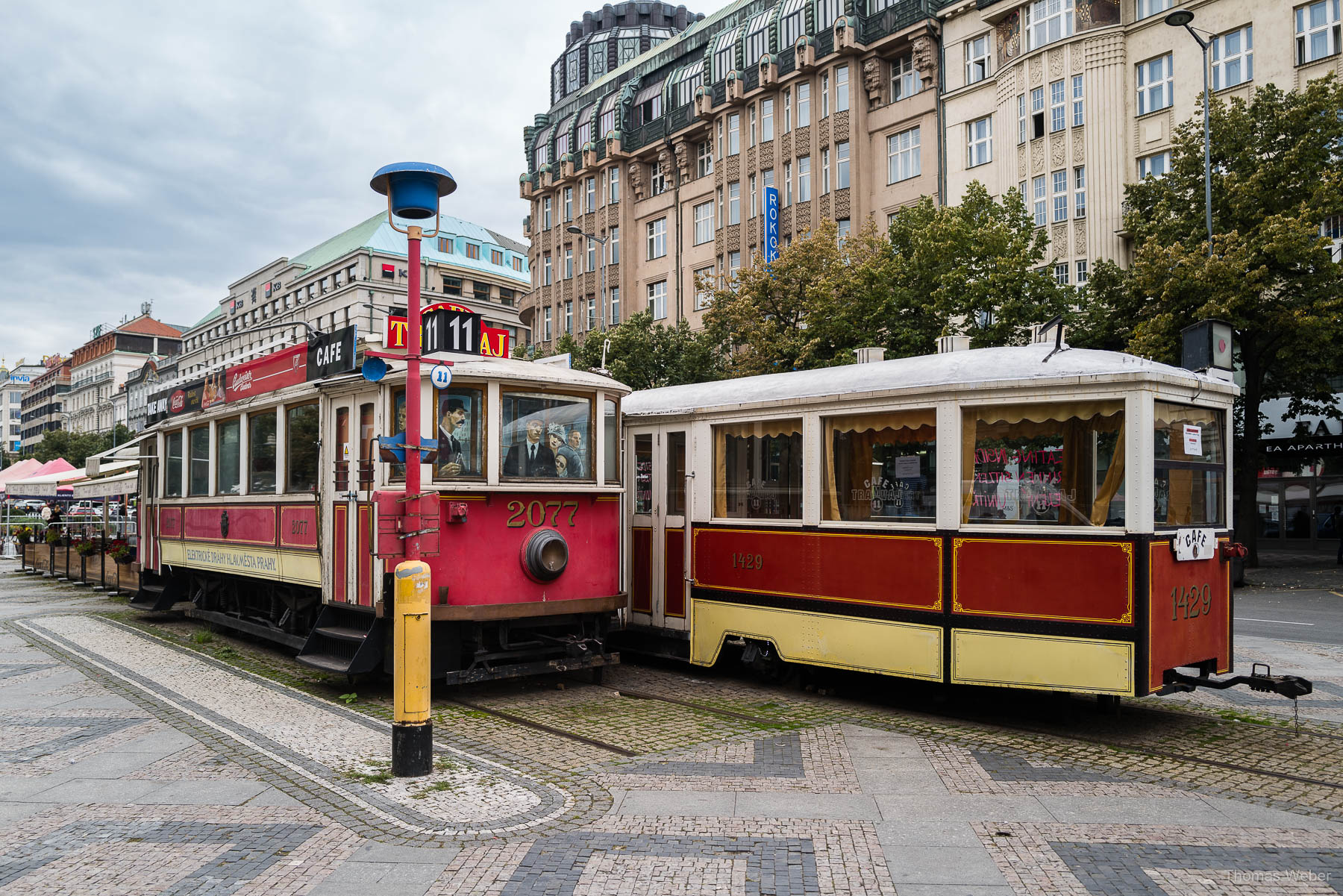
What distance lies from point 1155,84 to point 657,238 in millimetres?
25125

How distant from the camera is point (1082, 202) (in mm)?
31672

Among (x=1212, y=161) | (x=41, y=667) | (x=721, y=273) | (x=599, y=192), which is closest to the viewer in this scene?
(x=41, y=667)

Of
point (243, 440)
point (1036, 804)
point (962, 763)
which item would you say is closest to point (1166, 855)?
point (1036, 804)

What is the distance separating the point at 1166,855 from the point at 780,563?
4.58m

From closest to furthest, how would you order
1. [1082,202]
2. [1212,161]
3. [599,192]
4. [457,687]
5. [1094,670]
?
[1094,670] < [457,687] < [1212,161] < [1082,202] < [599,192]

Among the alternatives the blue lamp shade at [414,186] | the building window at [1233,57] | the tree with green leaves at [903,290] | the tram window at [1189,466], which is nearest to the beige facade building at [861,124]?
the building window at [1233,57]

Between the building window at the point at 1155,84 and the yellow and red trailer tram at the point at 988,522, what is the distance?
25855mm

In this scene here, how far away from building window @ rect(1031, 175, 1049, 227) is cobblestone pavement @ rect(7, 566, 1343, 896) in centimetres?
2652

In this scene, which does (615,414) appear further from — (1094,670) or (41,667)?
(41,667)

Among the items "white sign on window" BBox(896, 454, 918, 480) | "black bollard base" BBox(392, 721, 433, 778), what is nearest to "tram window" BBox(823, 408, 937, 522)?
"white sign on window" BBox(896, 454, 918, 480)

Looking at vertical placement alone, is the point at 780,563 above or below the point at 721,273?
below

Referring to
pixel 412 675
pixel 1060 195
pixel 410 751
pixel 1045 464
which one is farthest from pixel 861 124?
pixel 410 751

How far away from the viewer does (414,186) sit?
6.95 metres

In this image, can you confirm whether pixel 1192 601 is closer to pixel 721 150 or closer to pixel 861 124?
pixel 861 124
